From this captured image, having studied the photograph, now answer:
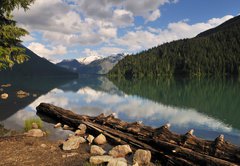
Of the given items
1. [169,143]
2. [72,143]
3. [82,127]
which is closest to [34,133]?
[82,127]

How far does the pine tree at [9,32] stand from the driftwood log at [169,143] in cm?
857

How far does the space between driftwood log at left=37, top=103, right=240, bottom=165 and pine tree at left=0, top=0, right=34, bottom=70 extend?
28.1 feet

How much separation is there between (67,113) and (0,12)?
11.8 metres

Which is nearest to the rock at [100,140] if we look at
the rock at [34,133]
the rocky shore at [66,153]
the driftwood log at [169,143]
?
the rocky shore at [66,153]

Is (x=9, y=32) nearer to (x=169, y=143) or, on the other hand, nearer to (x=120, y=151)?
(x=120, y=151)

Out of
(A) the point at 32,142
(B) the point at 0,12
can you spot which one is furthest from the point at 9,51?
(A) the point at 32,142

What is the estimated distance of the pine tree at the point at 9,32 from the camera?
72.8 ft

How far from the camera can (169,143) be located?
1648cm

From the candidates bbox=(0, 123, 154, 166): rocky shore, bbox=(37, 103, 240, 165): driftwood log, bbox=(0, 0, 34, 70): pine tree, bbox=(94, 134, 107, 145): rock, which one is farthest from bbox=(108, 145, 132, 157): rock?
bbox=(0, 0, 34, 70): pine tree

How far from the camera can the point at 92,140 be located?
2142cm

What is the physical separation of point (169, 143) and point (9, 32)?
607 inches

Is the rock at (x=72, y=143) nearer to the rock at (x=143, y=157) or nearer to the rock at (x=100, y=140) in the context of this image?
the rock at (x=100, y=140)

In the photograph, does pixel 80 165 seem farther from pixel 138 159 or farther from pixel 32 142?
pixel 32 142

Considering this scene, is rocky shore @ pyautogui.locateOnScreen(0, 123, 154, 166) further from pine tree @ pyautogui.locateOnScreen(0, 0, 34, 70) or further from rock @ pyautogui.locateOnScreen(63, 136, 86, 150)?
pine tree @ pyautogui.locateOnScreen(0, 0, 34, 70)
